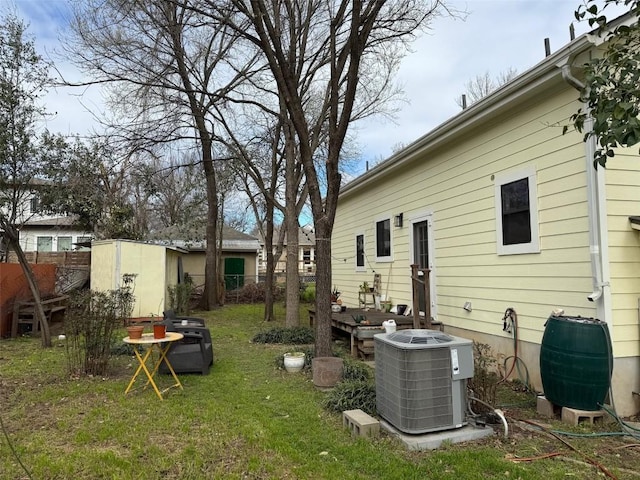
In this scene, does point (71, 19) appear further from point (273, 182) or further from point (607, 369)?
point (607, 369)

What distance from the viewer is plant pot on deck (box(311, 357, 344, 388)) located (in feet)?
17.0

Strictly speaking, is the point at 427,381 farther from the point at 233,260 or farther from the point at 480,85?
the point at 233,260

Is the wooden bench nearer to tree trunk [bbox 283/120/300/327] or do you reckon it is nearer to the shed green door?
tree trunk [bbox 283/120/300/327]

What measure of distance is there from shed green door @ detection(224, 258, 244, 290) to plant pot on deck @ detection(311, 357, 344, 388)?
16.5 m

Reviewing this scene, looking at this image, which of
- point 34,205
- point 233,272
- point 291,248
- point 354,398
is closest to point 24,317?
point 34,205

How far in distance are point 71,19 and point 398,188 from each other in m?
6.90

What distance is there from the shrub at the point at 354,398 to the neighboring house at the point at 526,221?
2.17 meters

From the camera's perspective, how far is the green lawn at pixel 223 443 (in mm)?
3070

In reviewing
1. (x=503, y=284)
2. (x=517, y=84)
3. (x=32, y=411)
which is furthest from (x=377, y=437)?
(x=517, y=84)

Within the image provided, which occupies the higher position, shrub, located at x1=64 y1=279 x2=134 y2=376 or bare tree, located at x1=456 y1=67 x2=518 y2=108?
bare tree, located at x1=456 y1=67 x2=518 y2=108

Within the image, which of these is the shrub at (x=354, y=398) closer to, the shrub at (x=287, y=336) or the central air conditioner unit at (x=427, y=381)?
the central air conditioner unit at (x=427, y=381)

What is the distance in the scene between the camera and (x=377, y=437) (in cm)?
363

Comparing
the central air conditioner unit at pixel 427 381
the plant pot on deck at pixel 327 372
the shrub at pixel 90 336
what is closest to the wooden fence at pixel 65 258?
the shrub at pixel 90 336

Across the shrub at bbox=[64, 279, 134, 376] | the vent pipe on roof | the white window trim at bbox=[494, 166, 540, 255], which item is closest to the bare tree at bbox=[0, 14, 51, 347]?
the shrub at bbox=[64, 279, 134, 376]
